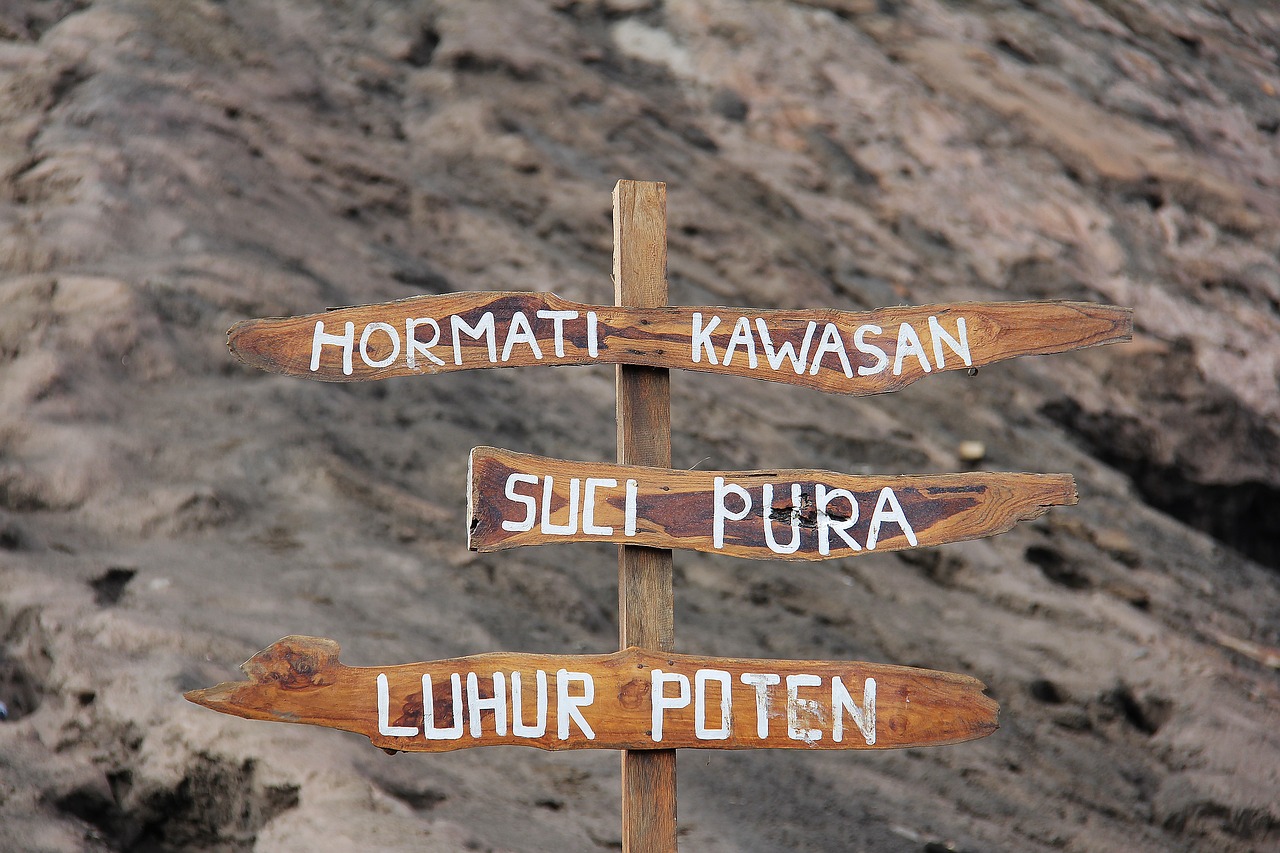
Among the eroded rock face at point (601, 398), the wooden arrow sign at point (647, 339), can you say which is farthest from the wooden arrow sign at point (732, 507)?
the eroded rock face at point (601, 398)

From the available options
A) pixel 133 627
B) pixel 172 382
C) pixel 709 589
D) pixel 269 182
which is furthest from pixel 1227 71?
pixel 133 627

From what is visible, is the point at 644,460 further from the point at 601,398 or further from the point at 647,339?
the point at 601,398

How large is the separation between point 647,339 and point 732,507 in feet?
1.29

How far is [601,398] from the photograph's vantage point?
5.59 metres

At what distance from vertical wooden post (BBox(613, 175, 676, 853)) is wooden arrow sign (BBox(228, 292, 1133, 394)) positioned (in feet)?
0.26

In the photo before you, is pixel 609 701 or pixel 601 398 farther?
pixel 601 398

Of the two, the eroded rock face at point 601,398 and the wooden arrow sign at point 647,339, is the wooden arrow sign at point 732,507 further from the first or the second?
the eroded rock face at point 601,398

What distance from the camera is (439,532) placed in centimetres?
446

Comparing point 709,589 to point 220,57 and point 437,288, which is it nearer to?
point 437,288

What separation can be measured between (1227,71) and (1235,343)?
7.52 feet

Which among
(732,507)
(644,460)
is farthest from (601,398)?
(732,507)

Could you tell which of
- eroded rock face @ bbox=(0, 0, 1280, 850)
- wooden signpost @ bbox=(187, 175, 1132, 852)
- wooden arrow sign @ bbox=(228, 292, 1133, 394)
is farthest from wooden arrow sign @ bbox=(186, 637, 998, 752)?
eroded rock face @ bbox=(0, 0, 1280, 850)

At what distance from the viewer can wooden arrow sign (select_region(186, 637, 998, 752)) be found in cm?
229

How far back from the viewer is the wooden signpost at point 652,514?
2322mm
